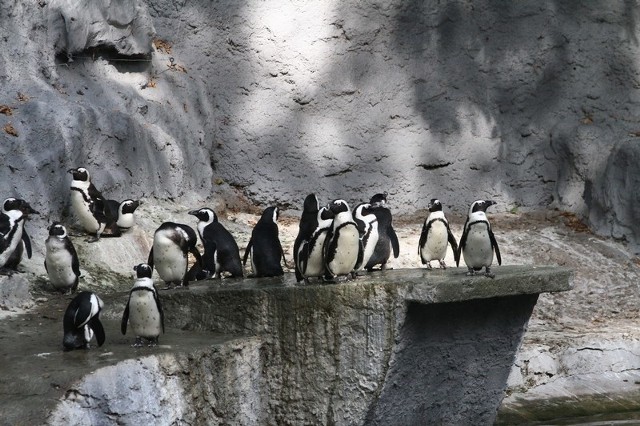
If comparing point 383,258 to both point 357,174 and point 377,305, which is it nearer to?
point 377,305

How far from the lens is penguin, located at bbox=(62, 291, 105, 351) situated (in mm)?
7312

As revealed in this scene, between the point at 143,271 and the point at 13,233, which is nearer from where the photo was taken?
the point at 143,271

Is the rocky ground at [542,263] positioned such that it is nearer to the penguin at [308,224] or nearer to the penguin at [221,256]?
the penguin at [221,256]

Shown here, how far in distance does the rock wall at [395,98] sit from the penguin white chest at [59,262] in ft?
11.6

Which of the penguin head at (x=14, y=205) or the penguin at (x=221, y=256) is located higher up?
the penguin head at (x=14, y=205)

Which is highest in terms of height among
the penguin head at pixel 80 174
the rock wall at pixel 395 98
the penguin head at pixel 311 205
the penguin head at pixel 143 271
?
the rock wall at pixel 395 98

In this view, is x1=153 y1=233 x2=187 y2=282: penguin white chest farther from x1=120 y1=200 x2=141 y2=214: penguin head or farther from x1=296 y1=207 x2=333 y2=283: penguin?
x1=120 y1=200 x2=141 y2=214: penguin head

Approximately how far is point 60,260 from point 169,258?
3.26 feet

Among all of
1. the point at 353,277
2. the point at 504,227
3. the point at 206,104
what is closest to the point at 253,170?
the point at 206,104

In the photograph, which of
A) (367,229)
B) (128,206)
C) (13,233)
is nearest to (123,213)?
(128,206)

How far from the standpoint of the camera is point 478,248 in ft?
27.4

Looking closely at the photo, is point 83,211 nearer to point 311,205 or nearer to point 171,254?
point 171,254

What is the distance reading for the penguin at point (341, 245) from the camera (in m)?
8.02

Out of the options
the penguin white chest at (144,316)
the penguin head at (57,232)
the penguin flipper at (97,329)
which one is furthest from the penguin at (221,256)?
the penguin flipper at (97,329)
